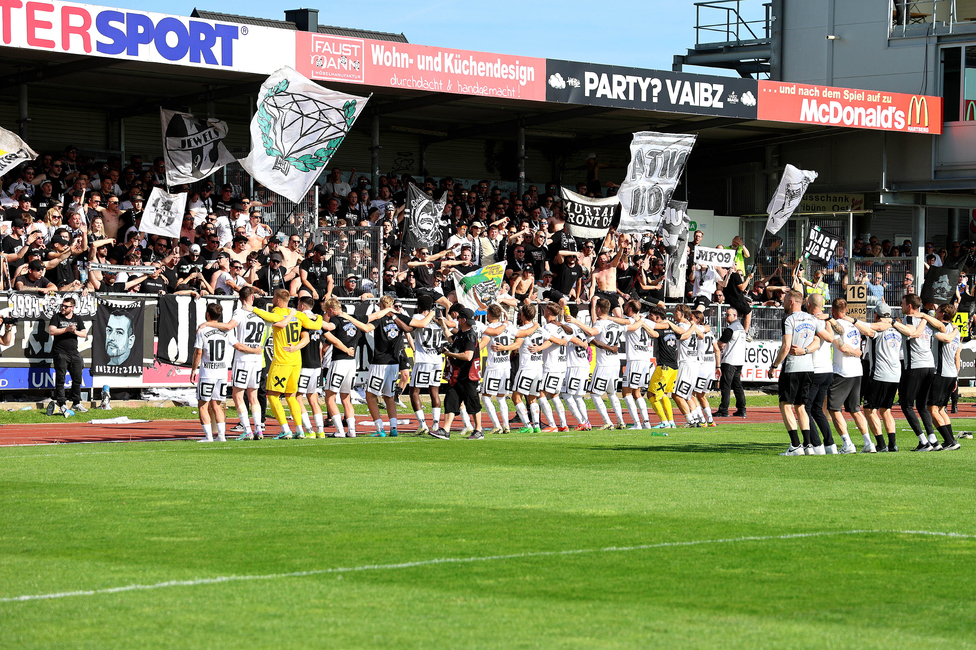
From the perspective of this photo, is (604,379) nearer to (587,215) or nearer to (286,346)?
(286,346)

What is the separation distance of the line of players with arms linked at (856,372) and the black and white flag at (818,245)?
14399 millimetres

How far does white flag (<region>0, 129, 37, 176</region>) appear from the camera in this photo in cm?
2269

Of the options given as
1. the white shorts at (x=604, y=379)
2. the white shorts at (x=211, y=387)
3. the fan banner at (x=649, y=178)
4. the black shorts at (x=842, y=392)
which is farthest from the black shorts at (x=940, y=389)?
the fan banner at (x=649, y=178)

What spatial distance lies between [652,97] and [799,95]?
519 centimetres

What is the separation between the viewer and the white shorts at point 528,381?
20656 mm

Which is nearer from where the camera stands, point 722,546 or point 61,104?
point 722,546

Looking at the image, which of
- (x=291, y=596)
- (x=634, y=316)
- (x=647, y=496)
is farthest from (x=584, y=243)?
(x=291, y=596)

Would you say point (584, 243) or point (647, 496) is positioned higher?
point (584, 243)

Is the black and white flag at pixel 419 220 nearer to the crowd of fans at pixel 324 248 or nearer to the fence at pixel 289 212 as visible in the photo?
the crowd of fans at pixel 324 248

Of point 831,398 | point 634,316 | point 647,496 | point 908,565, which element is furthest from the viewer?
point 634,316

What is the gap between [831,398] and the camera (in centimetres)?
1647

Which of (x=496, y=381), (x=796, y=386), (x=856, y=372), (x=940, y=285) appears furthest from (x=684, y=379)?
(x=940, y=285)

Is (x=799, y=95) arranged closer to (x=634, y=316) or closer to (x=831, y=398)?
(x=634, y=316)

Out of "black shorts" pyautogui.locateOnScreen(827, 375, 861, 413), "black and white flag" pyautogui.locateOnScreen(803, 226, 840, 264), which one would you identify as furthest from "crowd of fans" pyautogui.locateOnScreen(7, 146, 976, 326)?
"black shorts" pyautogui.locateOnScreen(827, 375, 861, 413)
